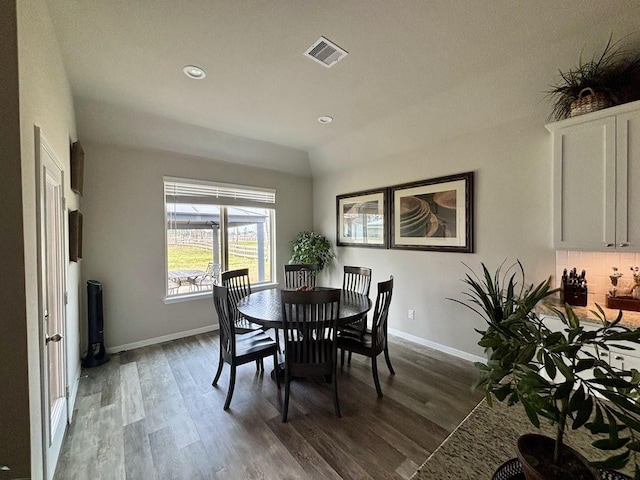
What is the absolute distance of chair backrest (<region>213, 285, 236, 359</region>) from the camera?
238cm

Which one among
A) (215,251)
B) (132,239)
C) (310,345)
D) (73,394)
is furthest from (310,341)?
(132,239)

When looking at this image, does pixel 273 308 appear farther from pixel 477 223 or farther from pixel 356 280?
pixel 477 223

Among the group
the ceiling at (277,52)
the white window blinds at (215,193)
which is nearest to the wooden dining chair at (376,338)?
the ceiling at (277,52)

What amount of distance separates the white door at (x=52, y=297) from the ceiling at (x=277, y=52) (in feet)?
3.44

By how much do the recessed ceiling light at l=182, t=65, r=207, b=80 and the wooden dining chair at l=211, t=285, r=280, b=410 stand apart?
6.41ft

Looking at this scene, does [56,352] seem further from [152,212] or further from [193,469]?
[152,212]

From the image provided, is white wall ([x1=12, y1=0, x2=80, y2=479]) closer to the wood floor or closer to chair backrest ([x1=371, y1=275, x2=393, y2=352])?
the wood floor

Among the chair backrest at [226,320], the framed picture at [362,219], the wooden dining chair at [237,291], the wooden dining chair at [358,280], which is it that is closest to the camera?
the chair backrest at [226,320]

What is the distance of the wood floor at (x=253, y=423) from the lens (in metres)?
1.80

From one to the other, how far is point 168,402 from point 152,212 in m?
2.45

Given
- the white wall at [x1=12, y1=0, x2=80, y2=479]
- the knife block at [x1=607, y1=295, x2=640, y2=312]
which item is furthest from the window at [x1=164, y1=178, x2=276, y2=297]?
the knife block at [x1=607, y1=295, x2=640, y2=312]

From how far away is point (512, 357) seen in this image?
24.0 inches

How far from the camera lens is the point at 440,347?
3.51 metres

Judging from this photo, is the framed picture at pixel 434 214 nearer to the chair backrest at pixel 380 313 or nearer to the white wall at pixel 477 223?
the white wall at pixel 477 223
